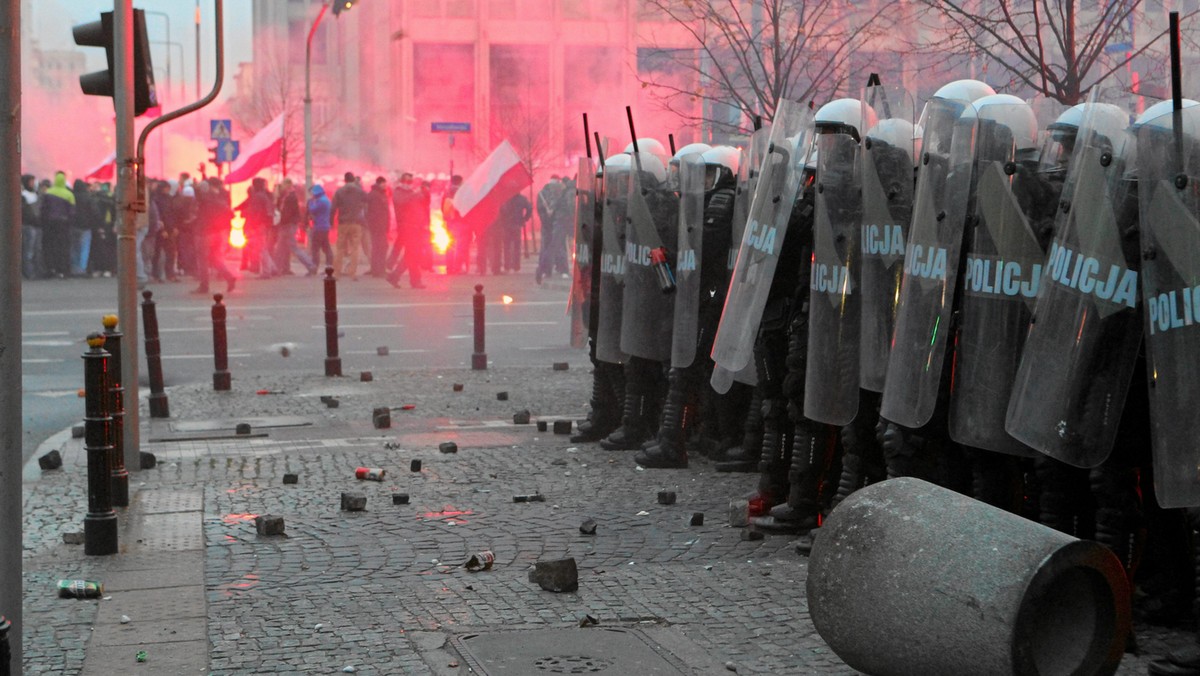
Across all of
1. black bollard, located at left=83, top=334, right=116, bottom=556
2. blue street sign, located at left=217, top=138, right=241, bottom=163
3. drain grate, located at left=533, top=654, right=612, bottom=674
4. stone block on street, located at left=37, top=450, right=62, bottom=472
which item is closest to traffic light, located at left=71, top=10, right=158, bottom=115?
stone block on street, located at left=37, top=450, right=62, bottom=472

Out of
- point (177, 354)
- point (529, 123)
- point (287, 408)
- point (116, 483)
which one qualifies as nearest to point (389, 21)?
point (529, 123)

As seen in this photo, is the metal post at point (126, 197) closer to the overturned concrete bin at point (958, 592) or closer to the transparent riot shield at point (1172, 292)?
the overturned concrete bin at point (958, 592)

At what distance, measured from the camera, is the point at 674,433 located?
337 inches

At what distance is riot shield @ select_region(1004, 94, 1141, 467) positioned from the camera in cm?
461

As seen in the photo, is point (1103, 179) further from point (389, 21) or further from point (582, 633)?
point (389, 21)

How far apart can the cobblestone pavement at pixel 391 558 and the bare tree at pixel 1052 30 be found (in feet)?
12.4

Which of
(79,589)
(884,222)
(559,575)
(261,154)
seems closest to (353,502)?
(79,589)

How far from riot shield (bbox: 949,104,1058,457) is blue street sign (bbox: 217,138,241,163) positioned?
2559 centimetres

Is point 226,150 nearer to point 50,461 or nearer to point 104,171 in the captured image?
point 104,171

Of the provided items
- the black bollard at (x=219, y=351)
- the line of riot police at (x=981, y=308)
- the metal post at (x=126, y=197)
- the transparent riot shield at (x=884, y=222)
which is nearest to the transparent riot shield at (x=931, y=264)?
the line of riot police at (x=981, y=308)

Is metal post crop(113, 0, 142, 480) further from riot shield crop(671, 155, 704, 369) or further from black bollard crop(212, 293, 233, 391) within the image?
black bollard crop(212, 293, 233, 391)

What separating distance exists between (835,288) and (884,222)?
391mm

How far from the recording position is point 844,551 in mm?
4301

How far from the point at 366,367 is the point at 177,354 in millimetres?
2210
